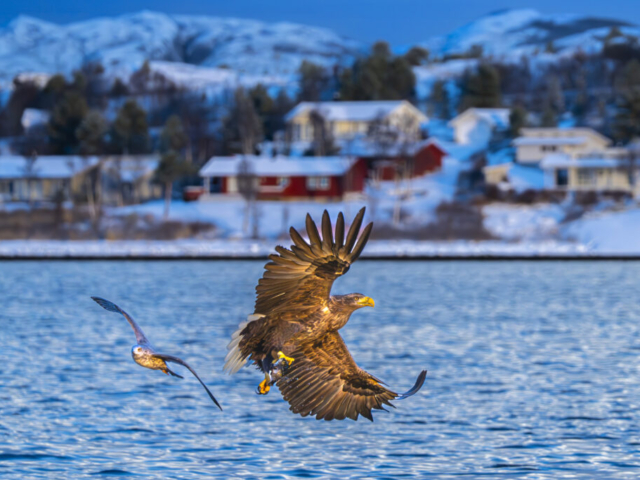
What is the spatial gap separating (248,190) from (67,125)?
84.5ft

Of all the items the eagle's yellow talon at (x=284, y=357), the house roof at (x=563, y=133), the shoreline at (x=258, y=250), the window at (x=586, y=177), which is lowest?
the shoreline at (x=258, y=250)

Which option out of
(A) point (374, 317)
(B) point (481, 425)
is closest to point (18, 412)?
(B) point (481, 425)

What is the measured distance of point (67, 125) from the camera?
291ft

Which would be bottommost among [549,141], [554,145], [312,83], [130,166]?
[130,166]

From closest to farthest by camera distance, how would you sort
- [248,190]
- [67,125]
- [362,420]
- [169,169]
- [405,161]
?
[362,420] < [248,190] < [169,169] < [405,161] < [67,125]

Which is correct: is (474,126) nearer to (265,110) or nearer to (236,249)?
(265,110)

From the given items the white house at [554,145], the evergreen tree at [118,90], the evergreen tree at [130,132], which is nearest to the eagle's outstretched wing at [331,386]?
the white house at [554,145]

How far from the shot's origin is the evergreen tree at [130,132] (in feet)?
280

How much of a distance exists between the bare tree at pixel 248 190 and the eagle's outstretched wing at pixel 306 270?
55.2 m

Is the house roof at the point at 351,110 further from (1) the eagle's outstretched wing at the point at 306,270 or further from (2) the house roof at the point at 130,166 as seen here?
(1) the eagle's outstretched wing at the point at 306,270

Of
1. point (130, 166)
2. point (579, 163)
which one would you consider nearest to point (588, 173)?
point (579, 163)

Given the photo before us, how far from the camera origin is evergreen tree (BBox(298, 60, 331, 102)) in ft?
371

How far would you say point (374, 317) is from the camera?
35.5m

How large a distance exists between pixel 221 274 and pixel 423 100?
231 ft
